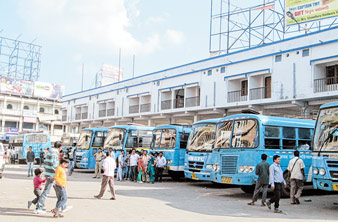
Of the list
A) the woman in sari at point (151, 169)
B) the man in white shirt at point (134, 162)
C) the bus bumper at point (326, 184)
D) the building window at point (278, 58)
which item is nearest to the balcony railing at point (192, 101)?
the building window at point (278, 58)

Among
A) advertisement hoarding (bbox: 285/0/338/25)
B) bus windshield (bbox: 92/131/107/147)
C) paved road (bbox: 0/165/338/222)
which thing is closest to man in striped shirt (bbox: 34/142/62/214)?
paved road (bbox: 0/165/338/222)

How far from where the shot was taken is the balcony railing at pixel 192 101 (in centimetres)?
3325

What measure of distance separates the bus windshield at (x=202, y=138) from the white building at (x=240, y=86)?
32.5 ft

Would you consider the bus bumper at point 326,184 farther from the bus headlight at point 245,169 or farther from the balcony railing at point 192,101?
the balcony railing at point 192,101

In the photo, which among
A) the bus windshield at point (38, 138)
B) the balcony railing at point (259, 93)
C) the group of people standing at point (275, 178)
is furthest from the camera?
the bus windshield at point (38, 138)

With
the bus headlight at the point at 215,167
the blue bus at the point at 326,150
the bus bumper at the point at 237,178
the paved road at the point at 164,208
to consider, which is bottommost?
the paved road at the point at 164,208

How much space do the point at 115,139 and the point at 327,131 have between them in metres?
13.7

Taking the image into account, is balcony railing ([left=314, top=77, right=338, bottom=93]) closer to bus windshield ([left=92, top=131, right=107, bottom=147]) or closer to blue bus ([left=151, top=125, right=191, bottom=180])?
blue bus ([left=151, top=125, right=191, bottom=180])

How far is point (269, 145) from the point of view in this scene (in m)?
13.2

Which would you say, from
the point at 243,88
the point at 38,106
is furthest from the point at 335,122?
the point at 38,106

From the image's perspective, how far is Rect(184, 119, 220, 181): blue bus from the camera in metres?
16.2

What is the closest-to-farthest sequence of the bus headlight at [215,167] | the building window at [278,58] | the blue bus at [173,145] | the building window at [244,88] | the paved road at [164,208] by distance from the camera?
the paved road at [164,208] → the bus headlight at [215,167] → the blue bus at [173,145] → the building window at [278,58] → the building window at [244,88]

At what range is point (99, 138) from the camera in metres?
25.1

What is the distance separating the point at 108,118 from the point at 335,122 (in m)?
35.5
